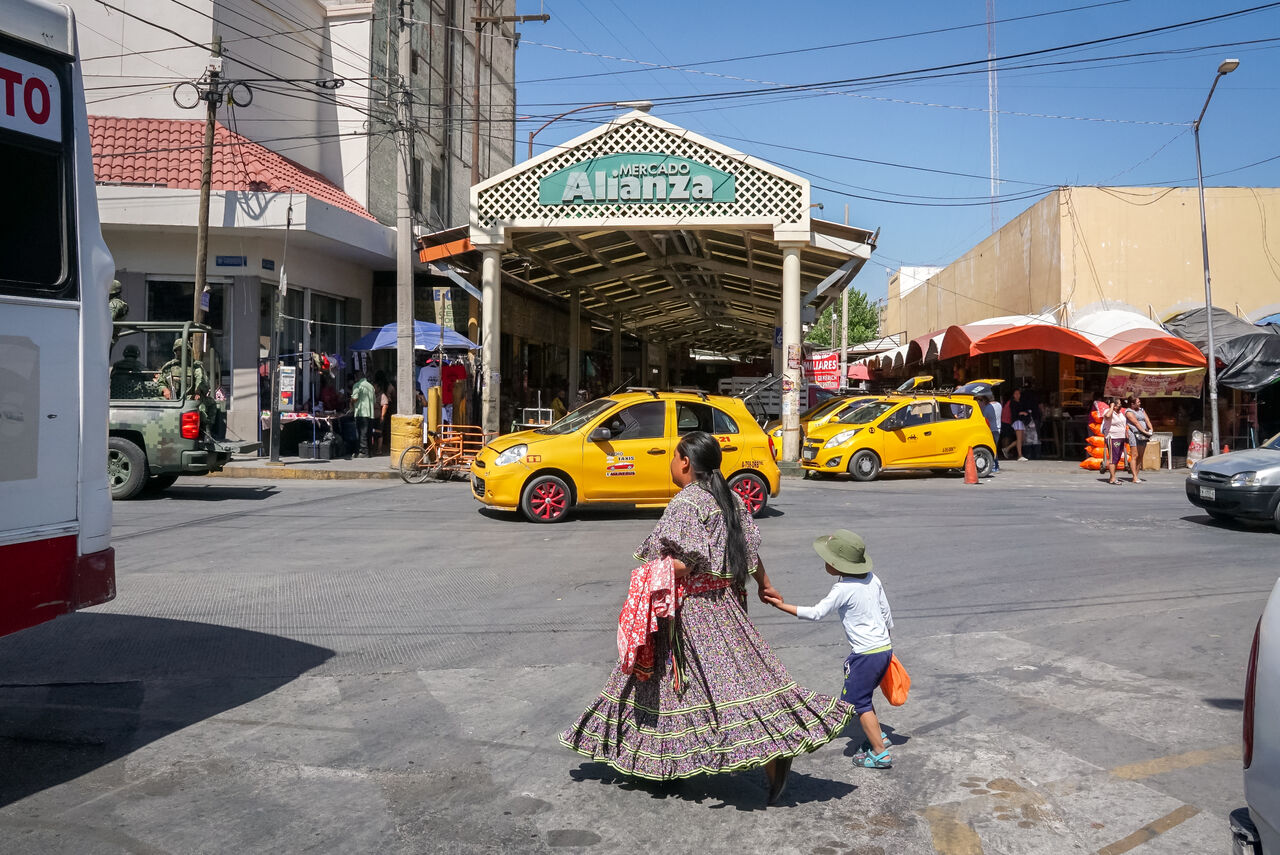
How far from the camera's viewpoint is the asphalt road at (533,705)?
4.15 m

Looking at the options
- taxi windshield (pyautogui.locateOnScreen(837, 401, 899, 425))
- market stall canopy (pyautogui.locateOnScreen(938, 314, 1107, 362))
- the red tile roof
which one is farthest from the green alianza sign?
market stall canopy (pyautogui.locateOnScreen(938, 314, 1107, 362))

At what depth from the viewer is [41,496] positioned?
4574mm

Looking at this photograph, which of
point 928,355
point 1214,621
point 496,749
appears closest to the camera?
point 496,749

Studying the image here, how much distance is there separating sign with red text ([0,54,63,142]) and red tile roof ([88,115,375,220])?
56.9ft

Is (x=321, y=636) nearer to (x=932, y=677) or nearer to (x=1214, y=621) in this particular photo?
(x=932, y=677)

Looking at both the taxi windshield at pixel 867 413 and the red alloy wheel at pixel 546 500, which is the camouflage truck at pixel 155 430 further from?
the taxi windshield at pixel 867 413

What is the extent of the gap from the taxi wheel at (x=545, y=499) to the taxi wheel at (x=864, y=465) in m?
8.46

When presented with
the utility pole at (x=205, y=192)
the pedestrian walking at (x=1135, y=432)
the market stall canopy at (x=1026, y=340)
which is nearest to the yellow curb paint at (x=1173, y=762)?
the pedestrian walking at (x=1135, y=432)

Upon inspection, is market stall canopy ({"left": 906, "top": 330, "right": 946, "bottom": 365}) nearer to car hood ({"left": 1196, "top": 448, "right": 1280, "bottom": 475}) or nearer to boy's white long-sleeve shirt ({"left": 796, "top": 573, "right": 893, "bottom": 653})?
car hood ({"left": 1196, "top": 448, "right": 1280, "bottom": 475})

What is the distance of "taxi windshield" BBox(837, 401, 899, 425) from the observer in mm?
20500

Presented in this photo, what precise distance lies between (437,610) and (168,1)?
19232 mm

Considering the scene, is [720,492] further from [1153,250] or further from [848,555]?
[1153,250]

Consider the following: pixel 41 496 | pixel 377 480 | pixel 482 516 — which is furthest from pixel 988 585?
pixel 377 480

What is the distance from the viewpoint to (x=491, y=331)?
21141mm
